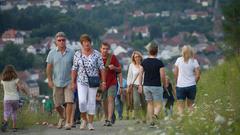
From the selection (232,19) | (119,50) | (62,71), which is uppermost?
(232,19)

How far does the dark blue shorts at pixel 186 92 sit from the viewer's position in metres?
13.6

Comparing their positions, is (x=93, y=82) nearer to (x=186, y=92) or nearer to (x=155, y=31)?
(x=186, y=92)

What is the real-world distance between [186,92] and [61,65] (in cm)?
193

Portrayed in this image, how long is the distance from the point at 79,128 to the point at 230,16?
22829 millimetres

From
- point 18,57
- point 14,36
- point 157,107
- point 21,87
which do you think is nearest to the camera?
point 157,107

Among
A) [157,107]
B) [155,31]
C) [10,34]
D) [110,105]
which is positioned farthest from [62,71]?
[155,31]

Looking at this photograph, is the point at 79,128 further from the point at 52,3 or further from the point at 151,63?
the point at 52,3

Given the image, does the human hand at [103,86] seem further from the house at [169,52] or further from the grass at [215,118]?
the house at [169,52]

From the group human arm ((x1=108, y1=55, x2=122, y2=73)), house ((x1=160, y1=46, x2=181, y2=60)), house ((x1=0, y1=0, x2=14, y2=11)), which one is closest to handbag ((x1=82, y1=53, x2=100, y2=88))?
human arm ((x1=108, y1=55, x2=122, y2=73))

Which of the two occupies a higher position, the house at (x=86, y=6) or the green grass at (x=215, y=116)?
the house at (x=86, y=6)

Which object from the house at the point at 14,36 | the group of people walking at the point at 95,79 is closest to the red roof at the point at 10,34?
the house at the point at 14,36

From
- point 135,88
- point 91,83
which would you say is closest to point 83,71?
point 91,83

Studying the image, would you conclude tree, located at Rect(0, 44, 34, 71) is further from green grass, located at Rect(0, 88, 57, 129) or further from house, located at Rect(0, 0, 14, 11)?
green grass, located at Rect(0, 88, 57, 129)

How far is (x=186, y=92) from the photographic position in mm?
13609
